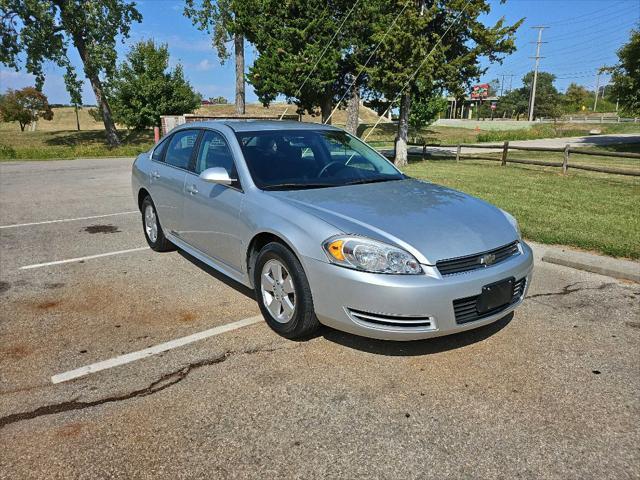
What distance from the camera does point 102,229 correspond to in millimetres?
7238

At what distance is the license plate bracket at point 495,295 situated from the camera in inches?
124

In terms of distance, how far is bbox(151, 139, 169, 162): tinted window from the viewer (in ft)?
18.3

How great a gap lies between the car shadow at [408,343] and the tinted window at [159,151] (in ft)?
10.0

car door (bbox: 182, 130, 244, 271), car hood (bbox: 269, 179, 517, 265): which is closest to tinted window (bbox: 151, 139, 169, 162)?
car door (bbox: 182, 130, 244, 271)

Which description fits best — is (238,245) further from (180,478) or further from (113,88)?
(113,88)

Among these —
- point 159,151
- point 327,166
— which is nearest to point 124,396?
point 327,166

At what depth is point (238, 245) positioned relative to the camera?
3930 millimetres

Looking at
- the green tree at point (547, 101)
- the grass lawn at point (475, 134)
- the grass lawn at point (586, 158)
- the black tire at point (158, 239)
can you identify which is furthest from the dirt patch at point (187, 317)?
the green tree at point (547, 101)

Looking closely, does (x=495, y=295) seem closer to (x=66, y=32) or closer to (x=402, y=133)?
(x=402, y=133)

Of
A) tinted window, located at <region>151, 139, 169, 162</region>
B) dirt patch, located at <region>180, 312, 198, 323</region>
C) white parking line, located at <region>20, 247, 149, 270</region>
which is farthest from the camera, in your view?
tinted window, located at <region>151, 139, 169, 162</region>

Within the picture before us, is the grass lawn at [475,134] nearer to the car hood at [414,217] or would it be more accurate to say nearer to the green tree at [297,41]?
the green tree at [297,41]

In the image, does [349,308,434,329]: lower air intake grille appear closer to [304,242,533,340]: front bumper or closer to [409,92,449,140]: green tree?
[304,242,533,340]: front bumper

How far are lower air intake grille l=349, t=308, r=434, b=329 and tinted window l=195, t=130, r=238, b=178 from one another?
175 centimetres

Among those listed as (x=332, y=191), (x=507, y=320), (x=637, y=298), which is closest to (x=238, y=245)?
(x=332, y=191)
